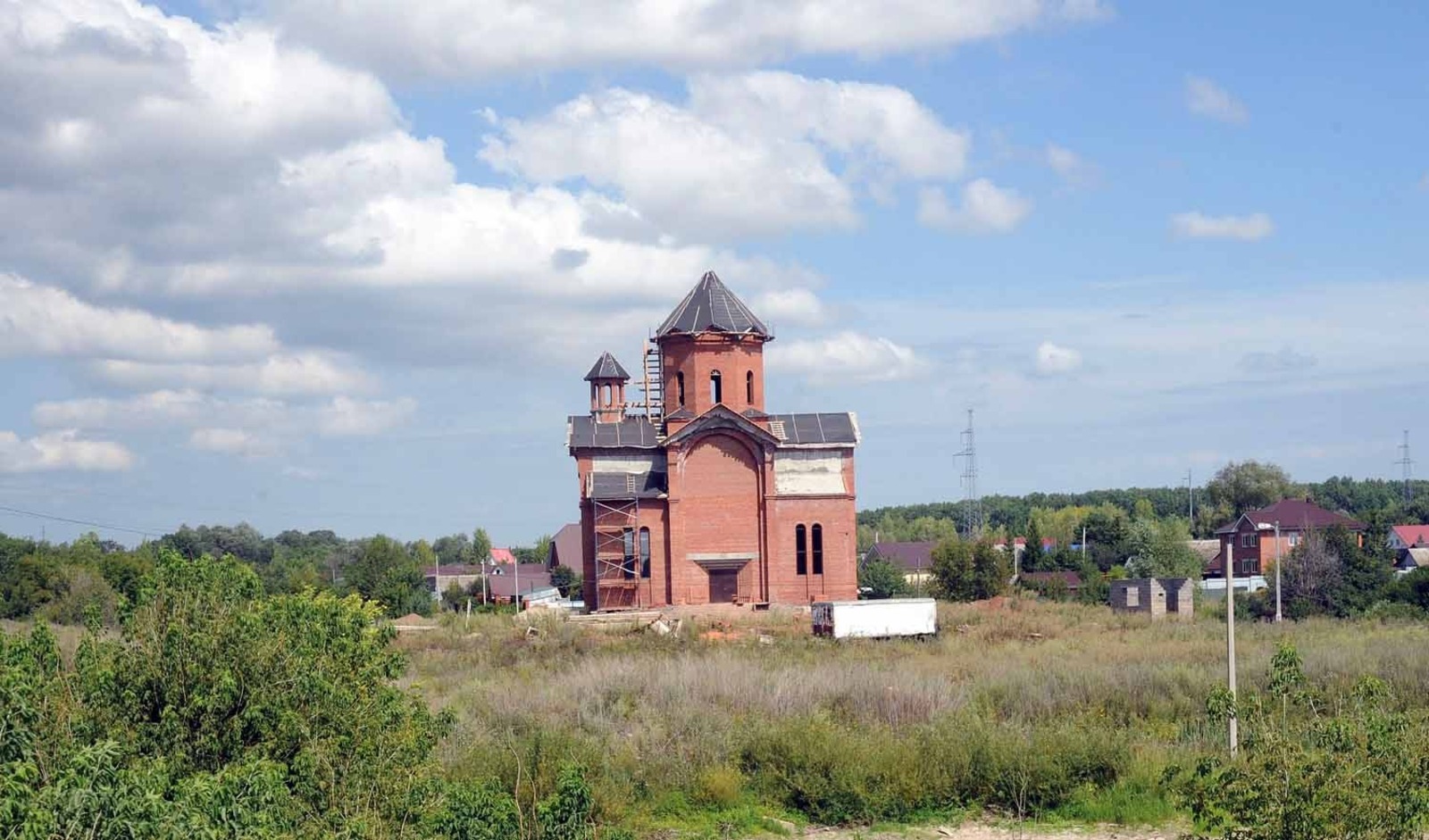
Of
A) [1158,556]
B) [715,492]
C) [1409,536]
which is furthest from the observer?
[1409,536]

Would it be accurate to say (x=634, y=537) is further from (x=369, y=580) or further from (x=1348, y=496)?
(x=1348, y=496)

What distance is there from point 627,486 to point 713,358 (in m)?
4.68

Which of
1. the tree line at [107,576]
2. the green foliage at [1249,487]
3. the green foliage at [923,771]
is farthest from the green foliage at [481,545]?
the green foliage at [923,771]

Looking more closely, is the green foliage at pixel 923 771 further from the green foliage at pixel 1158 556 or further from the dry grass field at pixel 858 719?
the green foliage at pixel 1158 556

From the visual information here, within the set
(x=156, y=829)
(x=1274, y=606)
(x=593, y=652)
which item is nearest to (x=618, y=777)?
(x=156, y=829)

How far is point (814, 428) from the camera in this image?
41.7 meters

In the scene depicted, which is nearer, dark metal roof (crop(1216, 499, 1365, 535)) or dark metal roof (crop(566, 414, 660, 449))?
dark metal roof (crop(566, 414, 660, 449))

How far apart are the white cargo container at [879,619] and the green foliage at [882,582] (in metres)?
22.7

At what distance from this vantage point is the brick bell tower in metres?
41.6

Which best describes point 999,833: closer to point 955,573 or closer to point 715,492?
point 715,492

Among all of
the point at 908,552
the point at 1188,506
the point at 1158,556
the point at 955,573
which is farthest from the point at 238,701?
the point at 1188,506

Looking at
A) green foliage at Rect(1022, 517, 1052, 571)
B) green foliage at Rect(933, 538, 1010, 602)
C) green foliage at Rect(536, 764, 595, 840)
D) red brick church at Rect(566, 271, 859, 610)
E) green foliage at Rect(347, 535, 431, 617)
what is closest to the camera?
green foliage at Rect(536, 764, 595, 840)

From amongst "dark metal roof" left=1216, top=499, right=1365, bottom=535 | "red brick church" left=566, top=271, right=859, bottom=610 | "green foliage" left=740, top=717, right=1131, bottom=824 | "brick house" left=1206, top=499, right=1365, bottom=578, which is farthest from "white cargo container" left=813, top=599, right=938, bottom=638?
"brick house" left=1206, top=499, right=1365, bottom=578

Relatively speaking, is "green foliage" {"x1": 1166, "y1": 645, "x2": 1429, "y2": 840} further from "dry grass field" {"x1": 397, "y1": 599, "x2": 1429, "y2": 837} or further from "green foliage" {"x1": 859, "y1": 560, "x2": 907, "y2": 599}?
"green foliage" {"x1": 859, "y1": 560, "x2": 907, "y2": 599}
